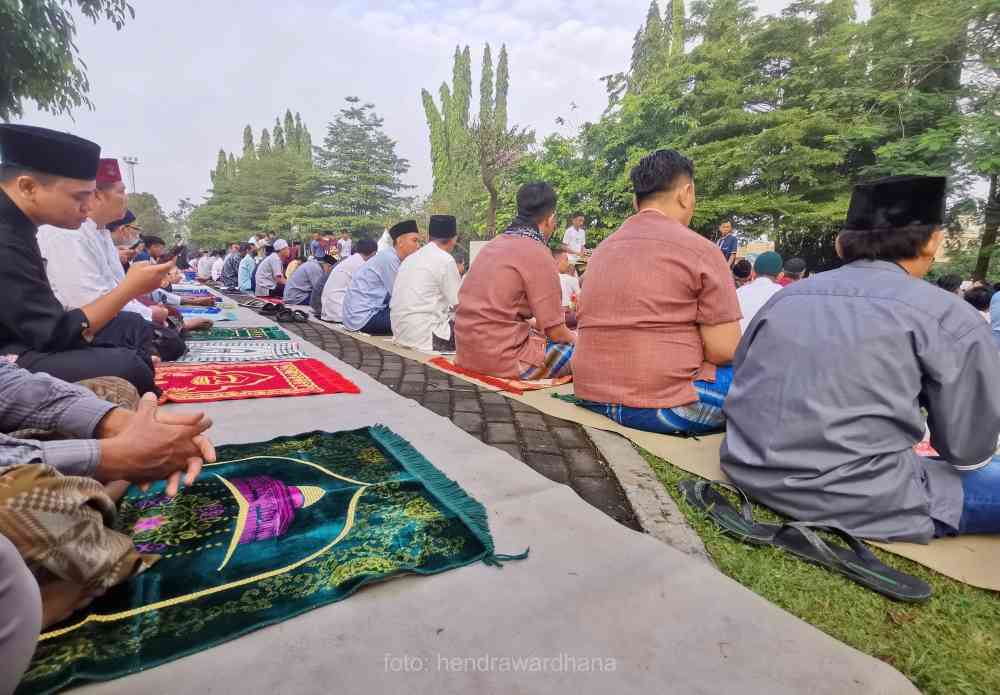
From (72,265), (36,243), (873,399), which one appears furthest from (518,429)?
(72,265)

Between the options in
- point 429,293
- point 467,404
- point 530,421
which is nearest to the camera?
point 530,421

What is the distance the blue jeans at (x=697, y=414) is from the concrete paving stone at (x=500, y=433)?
578mm

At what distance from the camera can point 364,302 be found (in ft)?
18.4

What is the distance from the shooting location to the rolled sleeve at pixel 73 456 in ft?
3.76

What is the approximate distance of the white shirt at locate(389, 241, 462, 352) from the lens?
177 inches

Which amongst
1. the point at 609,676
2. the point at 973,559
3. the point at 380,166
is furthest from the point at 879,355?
the point at 380,166

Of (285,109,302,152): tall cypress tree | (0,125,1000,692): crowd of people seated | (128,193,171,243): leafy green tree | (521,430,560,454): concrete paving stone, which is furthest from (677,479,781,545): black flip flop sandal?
(128,193,171,243): leafy green tree

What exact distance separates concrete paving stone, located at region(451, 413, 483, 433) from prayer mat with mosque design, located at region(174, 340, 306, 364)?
1.99 metres

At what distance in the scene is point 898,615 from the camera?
129 cm

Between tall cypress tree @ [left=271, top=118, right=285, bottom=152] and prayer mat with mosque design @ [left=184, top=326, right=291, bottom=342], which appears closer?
prayer mat with mosque design @ [left=184, top=326, right=291, bottom=342]

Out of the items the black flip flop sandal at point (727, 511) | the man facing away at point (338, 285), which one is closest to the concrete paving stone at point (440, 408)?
the black flip flop sandal at point (727, 511)

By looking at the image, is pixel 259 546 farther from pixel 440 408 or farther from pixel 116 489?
pixel 440 408

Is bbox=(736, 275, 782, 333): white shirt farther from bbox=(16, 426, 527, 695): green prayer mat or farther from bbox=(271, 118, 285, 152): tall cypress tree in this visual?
bbox=(271, 118, 285, 152): tall cypress tree

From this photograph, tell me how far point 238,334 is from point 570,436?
3.87 m
